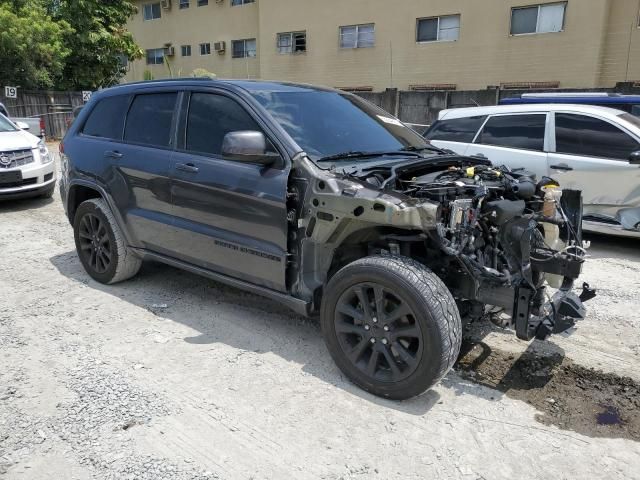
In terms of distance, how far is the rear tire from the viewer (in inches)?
196

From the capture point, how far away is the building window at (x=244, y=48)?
25.0m

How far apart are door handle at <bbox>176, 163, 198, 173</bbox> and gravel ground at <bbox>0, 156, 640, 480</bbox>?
1.20 meters

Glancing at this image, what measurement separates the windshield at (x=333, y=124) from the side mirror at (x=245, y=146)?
11.6 inches

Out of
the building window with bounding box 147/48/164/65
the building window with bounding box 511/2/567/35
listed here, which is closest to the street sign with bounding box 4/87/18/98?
the building window with bounding box 147/48/164/65

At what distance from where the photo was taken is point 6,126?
9164 millimetres

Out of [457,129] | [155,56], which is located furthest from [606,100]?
[155,56]

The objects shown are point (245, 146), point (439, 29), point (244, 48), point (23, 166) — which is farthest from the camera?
point (244, 48)

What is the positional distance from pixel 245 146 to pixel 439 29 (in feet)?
55.9

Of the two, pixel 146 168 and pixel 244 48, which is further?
pixel 244 48

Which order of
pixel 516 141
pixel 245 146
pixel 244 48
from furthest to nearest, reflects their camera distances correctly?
1. pixel 244 48
2. pixel 516 141
3. pixel 245 146

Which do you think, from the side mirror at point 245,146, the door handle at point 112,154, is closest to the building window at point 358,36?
the door handle at point 112,154

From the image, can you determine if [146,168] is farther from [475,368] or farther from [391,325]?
[475,368]

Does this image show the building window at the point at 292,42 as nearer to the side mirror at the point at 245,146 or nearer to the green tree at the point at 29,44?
the green tree at the point at 29,44

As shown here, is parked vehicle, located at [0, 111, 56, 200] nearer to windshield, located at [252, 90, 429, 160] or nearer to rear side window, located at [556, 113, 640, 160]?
windshield, located at [252, 90, 429, 160]
